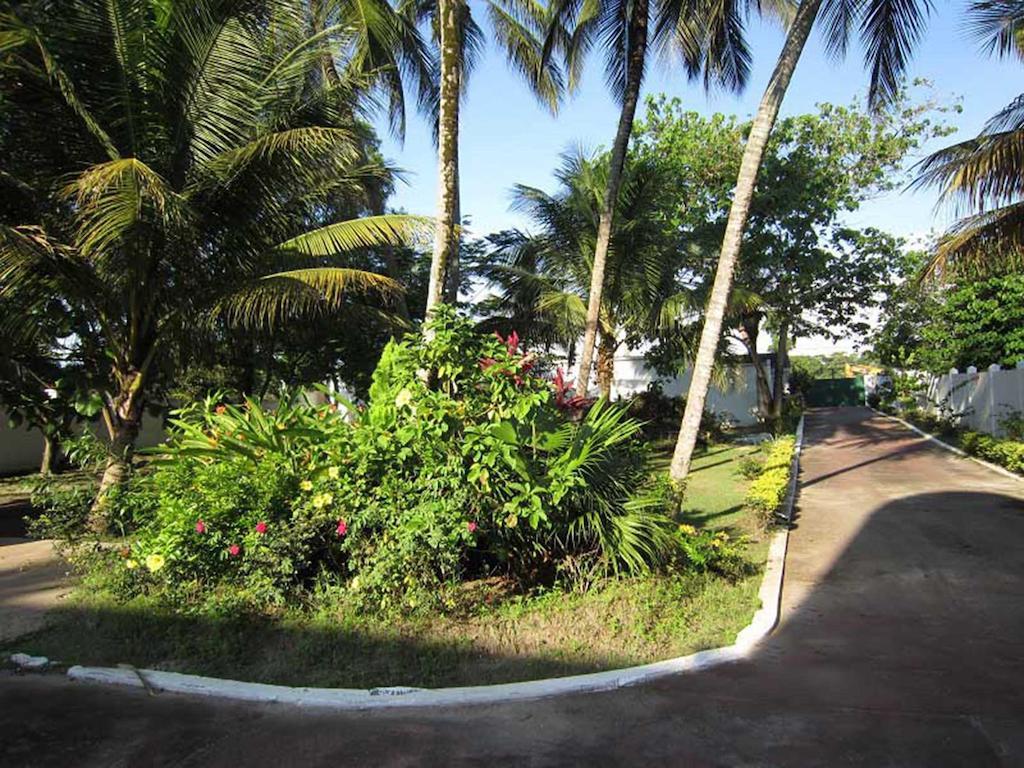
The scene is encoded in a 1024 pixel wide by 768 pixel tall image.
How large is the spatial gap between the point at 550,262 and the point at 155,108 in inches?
419

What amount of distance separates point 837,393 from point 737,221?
48651 mm

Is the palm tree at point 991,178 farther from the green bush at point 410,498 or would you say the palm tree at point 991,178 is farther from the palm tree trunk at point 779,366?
the palm tree trunk at point 779,366

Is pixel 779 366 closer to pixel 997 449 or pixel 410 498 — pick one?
pixel 997 449

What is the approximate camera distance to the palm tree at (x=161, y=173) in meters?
8.19

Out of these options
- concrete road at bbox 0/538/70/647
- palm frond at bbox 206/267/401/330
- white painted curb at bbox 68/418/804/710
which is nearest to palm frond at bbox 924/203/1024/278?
palm frond at bbox 206/267/401/330

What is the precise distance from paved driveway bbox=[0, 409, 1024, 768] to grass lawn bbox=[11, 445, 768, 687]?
43 cm

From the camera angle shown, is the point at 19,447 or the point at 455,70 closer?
the point at 455,70

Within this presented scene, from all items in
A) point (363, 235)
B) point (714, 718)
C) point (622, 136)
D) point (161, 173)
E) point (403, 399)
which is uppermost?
point (622, 136)

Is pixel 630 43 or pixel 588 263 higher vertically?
pixel 630 43

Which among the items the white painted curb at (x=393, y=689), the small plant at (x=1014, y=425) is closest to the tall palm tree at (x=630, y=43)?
the white painted curb at (x=393, y=689)

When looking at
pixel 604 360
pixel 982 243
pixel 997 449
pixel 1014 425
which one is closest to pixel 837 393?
pixel 1014 425

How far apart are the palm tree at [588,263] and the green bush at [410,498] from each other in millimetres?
10337

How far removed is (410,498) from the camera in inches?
231

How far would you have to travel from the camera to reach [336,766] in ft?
12.5
